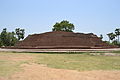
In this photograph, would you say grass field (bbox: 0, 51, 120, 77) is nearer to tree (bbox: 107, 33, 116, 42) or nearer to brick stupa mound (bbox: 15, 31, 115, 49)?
brick stupa mound (bbox: 15, 31, 115, 49)

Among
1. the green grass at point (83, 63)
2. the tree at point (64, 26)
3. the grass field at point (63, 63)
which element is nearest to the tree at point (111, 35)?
the tree at point (64, 26)

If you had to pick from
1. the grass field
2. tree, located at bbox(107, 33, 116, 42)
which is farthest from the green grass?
tree, located at bbox(107, 33, 116, 42)

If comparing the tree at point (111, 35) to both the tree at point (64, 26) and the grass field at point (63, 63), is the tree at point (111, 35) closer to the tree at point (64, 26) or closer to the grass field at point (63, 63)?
the tree at point (64, 26)

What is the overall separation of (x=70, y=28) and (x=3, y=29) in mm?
23937

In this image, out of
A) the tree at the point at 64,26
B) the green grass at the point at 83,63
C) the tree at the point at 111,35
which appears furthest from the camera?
the tree at the point at 111,35

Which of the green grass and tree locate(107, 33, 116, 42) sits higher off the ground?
tree locate(107, 33, 116, 42)

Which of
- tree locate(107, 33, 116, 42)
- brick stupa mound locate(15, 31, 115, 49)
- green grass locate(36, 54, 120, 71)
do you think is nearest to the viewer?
green grass locate(36, 54, 120, 71)

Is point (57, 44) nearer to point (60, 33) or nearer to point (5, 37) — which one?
point (60, 33)

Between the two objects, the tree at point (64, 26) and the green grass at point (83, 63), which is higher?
the tree at point (64, 26)

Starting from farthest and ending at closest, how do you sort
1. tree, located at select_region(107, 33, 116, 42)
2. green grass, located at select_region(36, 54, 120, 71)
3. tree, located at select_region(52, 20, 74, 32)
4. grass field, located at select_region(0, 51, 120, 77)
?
tree, located at select_region(107, 33, 116, 42) → tree, located at select_region(52, 20, 74, 32) → green grass, located at select_region(36, 54, 120, 71) → grass field, located at select_region(0, 51, 120, 77)

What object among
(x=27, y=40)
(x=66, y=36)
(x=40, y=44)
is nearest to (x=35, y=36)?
(x=27, y=40)

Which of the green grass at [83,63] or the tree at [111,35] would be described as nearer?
the green grass at [83,63]

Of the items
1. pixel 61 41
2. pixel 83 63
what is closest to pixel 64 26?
pixel 61 41

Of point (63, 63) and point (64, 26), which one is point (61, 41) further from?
point (63, 63)
